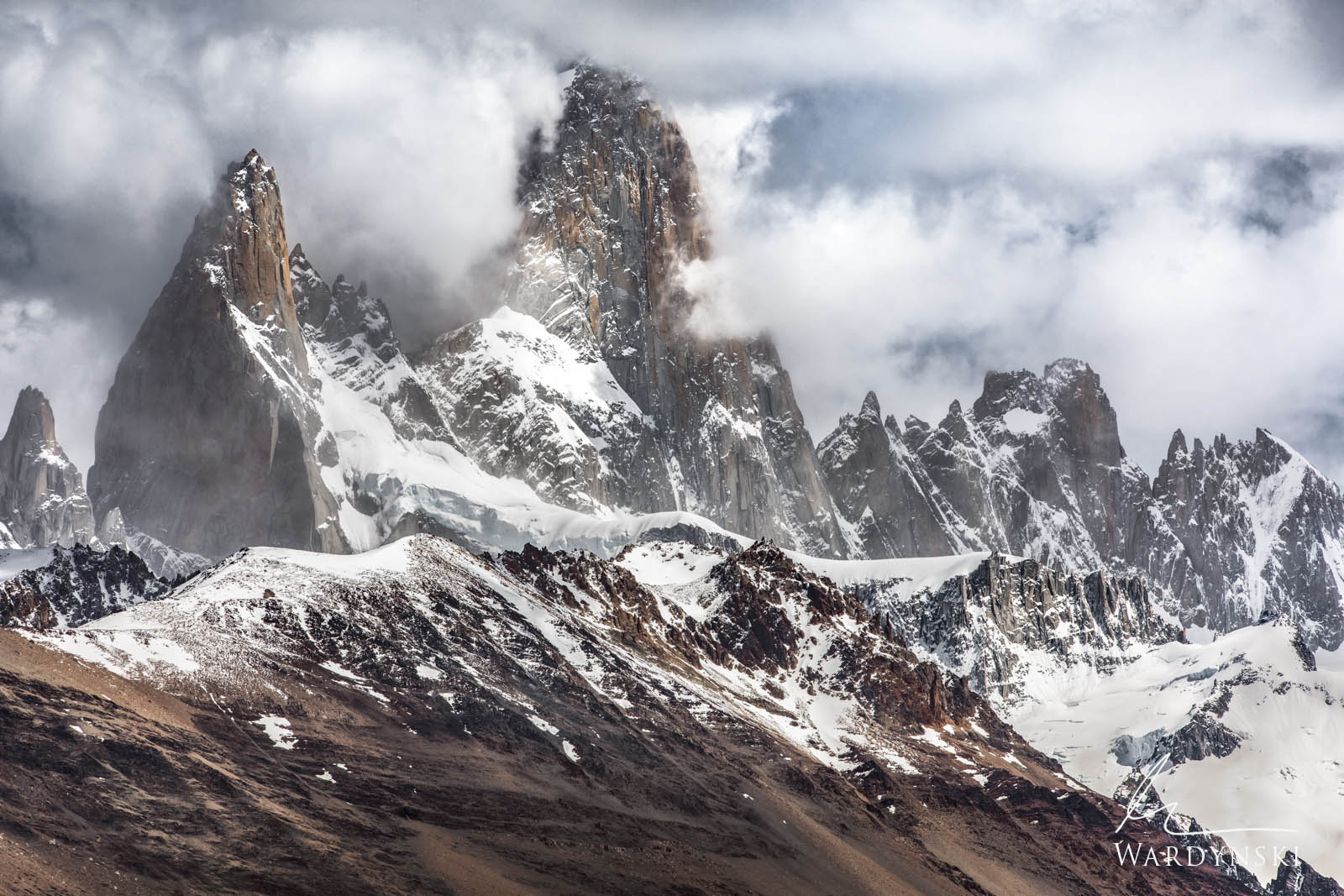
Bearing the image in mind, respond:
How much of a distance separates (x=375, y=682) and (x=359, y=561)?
3636cm

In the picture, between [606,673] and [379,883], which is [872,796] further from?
[379,883]

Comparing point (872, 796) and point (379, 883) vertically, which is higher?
point (872, 796)

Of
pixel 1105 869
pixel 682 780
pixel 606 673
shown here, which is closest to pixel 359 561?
pixel 606 673

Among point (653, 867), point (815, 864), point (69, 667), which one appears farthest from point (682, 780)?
point (69, 667)

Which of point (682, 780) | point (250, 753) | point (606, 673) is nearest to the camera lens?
point (250, 753)

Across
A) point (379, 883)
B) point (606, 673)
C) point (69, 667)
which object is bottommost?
point (379, 883)

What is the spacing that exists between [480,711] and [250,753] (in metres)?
35.0

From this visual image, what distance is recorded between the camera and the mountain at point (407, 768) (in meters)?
108

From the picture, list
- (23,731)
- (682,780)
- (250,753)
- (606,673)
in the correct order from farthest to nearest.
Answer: (606,673), (682,780), (250,753), (23,731)

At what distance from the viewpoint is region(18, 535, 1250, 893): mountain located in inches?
4247

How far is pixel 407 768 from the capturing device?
451 feet

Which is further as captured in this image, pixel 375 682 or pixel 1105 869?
pixel 1105 869

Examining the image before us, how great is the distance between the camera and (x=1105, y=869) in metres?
199

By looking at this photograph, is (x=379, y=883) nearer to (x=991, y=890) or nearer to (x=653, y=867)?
(x=653, y=867)
